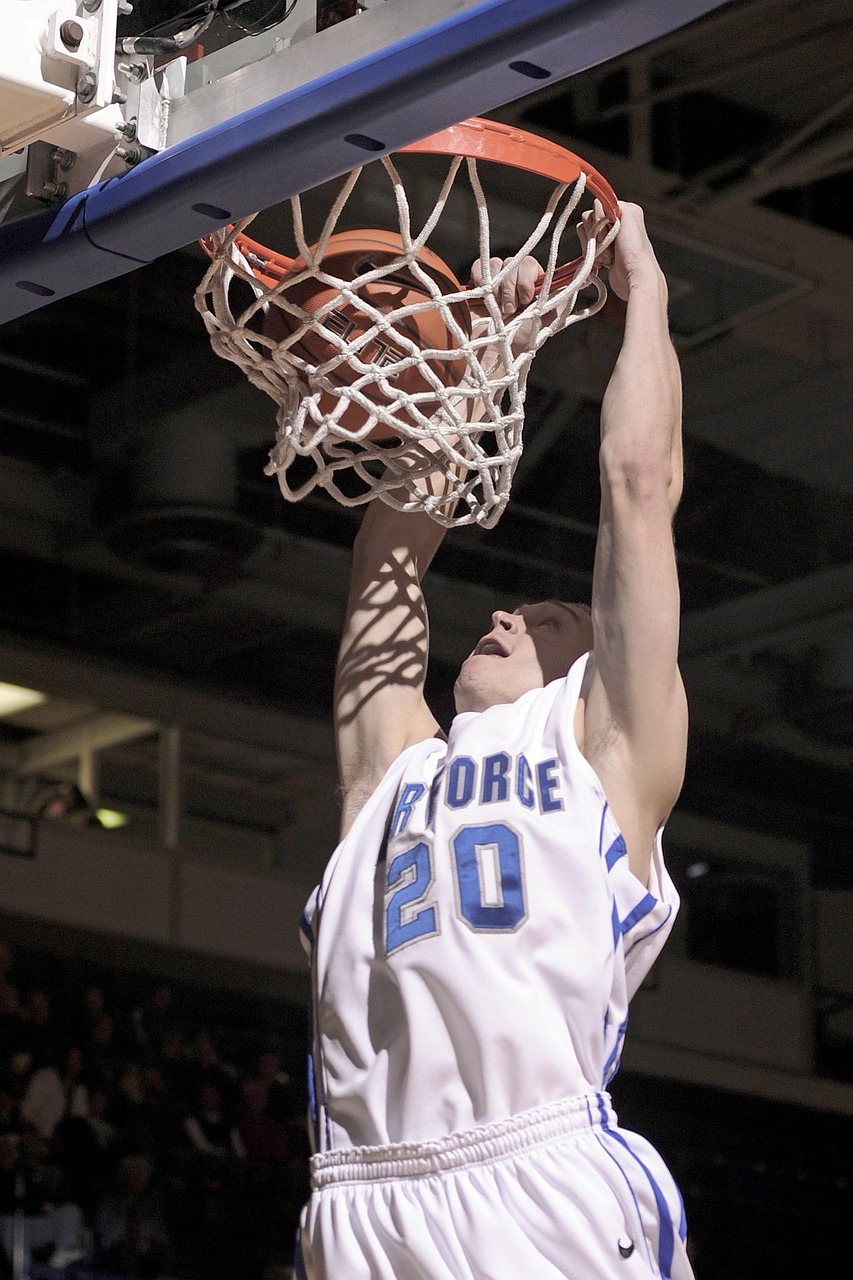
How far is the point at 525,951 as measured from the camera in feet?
8.48

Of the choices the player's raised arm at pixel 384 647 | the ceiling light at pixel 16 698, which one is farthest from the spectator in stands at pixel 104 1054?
the player's raised arm at pixel 384 647

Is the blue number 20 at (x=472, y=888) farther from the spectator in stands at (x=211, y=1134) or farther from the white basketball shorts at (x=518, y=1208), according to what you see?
the spectator in stands at (x=211, y=1134)

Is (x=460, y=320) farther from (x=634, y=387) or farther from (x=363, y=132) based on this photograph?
(x=363, y=132)

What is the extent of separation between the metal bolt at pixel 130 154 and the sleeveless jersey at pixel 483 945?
0.96m

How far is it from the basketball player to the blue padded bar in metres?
0.68

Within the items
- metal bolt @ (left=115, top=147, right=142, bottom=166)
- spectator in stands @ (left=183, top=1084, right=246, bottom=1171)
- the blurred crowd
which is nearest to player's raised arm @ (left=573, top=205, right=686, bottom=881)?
metal bolt @ (left=115, top=147, right=142, bottom=166)

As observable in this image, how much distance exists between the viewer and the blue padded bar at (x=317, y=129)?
2094 millimetres

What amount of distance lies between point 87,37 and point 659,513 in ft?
3.34

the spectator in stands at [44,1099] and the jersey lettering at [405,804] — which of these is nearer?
the jersey lettering at [405,804]

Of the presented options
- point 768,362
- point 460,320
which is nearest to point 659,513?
point 460,320

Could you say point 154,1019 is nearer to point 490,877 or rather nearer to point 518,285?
point 518,285

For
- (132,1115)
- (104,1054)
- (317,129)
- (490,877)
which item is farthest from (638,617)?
(104,1054)

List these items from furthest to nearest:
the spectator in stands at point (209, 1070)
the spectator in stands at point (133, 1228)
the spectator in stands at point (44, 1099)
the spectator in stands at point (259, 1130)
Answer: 1. the spectator in stands at point (209, 1070)
2. the spectator in stands at point (259, 1130)
3. the spectator in stands at point (44, 1099)
4. the spectator in stands at point (133, 1228)

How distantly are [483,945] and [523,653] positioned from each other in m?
0.63
